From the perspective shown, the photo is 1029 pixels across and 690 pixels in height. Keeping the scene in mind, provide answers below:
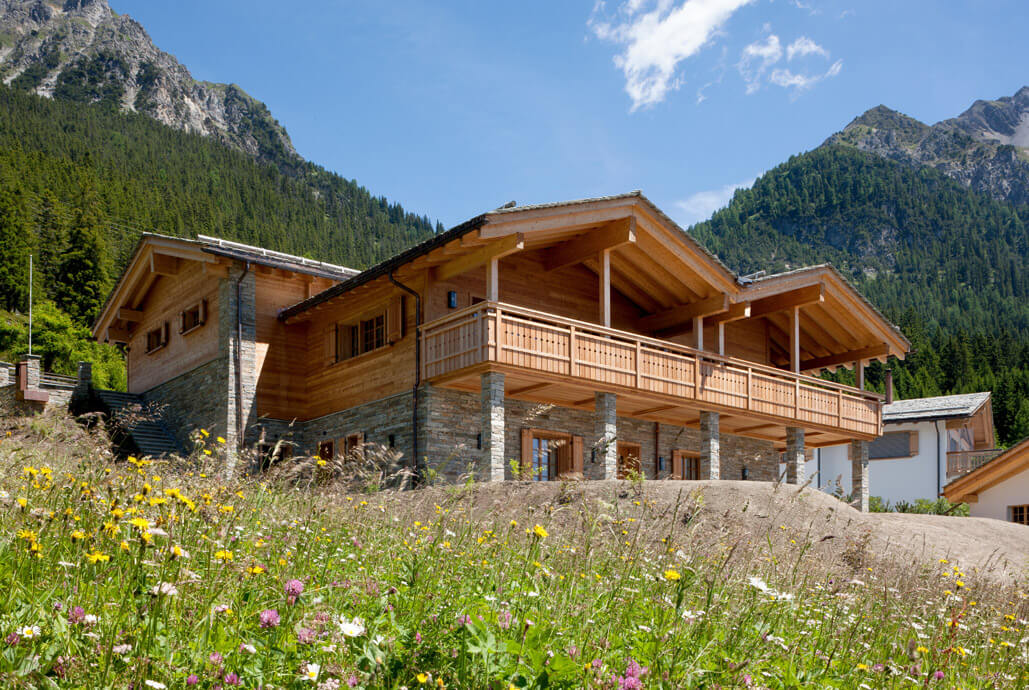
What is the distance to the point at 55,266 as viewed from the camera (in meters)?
61.2

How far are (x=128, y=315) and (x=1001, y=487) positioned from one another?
24.7m

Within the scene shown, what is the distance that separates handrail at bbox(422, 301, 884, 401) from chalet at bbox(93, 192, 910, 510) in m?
0.06

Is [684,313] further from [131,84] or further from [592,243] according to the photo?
[131,84]

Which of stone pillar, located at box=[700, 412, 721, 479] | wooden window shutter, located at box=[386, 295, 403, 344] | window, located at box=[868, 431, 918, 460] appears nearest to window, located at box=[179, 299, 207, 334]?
wooden window shutter, located at box=[386, 295, 403, 344]

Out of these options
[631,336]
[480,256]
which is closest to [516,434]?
[631,336]

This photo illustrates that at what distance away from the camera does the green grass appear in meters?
3.54

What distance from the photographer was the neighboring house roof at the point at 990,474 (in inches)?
913

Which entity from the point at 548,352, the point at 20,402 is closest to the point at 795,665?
the point at 548,352

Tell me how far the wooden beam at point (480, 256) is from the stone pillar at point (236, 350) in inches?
212

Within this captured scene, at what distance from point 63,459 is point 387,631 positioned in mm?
6142

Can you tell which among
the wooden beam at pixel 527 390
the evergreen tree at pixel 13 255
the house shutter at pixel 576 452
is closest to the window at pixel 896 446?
the house shutter at pixel 576 452

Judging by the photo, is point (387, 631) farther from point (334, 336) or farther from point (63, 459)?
point (334, 336)

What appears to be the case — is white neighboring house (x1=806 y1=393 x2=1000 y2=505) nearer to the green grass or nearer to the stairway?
the stairway

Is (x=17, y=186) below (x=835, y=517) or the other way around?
the other way around
